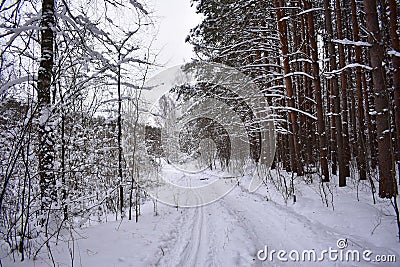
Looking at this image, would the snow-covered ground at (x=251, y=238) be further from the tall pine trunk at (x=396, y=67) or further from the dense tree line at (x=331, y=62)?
the tall pine trunk at (x=396, y=67)

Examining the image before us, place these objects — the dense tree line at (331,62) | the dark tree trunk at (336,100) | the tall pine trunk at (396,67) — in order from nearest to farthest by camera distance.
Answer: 1. the dense tree line at (331,62)
2. the tall pine trunk at (396,67)
3. the dark tree trunk at (336,100)

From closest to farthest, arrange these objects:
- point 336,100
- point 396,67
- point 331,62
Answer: point 396,67
point 331,62
point 336,100

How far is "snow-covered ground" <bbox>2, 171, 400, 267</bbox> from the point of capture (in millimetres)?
3859

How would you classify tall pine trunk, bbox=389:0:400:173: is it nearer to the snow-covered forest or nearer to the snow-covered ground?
the snow-covered forest

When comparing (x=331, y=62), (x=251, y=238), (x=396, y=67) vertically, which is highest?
(x=331, y=62)

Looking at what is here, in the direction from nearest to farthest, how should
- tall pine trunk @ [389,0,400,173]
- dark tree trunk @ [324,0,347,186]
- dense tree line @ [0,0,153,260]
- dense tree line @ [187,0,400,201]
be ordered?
1. dense tree line @ [0,0,153,260]
2. dense tree line @ [187,0,400,201]
3. tall pine trunk @ [389,0,400,173]
4. dark tree trunk @ [324,0,347,186]

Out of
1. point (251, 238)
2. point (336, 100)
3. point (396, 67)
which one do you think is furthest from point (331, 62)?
point (251, 238)

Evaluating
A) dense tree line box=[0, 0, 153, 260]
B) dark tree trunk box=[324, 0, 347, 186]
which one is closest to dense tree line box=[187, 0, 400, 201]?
dark tree trunk box=[324, 0, 347, 186]

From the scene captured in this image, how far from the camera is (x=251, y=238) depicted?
16.1ft

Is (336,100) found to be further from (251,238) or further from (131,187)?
(131,187)

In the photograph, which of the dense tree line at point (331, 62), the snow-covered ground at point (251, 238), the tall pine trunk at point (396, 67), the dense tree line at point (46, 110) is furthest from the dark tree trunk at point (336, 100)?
the dense tree line at point (46, 110)

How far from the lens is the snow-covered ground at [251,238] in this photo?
3.86m

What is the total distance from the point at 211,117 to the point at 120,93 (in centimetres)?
939

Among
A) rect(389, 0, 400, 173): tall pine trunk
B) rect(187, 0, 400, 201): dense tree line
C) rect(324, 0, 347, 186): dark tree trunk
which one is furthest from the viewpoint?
rect(324, 0, 347, 186): dark tree trunk
